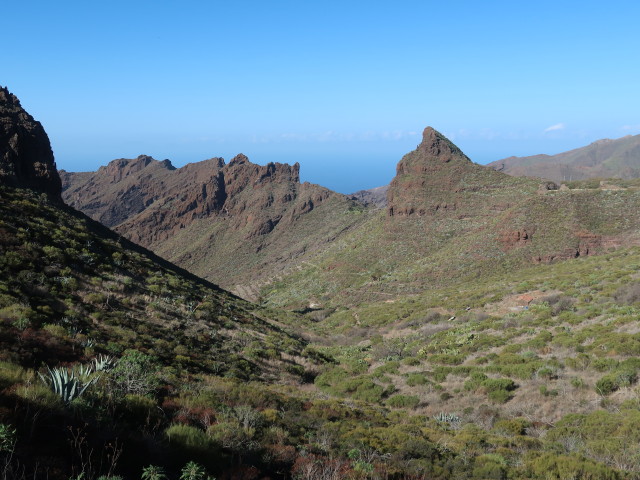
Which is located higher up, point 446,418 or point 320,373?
point 446,418

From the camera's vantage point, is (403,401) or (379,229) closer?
(403,401)

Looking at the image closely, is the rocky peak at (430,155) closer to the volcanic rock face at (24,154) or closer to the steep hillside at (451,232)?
the steep hillside at (451,232)

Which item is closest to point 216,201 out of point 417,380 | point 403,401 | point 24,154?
point 24,154

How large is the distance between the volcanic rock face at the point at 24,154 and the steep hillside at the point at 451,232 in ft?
108

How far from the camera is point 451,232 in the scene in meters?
53.2

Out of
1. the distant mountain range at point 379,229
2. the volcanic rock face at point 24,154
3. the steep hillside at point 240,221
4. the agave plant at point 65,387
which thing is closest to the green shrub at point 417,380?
the agave plant at point 65,387

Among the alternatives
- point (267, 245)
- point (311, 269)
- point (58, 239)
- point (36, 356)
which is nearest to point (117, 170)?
point (267, 245)

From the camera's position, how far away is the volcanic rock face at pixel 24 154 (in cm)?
3353

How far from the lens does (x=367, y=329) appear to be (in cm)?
3086

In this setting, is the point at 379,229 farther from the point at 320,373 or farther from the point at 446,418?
the point at 446,418

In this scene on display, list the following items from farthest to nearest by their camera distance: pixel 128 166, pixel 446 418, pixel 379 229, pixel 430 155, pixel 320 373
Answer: pixel 128 166 → pixel 430 155 → pixel 379 229 → pixel 320 373 → pixel 446 418

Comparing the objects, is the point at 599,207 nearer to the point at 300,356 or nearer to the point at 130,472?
the point at 300,356

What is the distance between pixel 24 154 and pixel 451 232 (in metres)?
51.6

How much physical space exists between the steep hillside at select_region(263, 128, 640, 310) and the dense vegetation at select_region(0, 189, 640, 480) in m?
15.0
